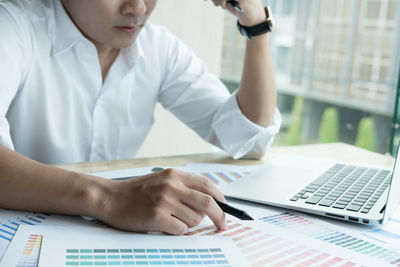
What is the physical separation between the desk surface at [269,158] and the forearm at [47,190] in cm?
27

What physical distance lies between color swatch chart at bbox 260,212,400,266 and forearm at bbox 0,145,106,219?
0.30m

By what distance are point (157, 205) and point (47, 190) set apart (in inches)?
7.2

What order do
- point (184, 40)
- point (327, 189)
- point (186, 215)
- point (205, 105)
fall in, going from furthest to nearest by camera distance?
point (184, 40), point (205, 105), point (327, 189), point (186, 215)

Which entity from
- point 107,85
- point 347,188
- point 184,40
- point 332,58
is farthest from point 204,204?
point 332,58

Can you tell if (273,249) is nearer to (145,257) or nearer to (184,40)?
(145,257)

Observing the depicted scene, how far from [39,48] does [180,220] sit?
68cm

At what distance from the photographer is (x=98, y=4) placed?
1085 mm

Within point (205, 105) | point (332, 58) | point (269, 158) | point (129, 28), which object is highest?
point (129, 28)

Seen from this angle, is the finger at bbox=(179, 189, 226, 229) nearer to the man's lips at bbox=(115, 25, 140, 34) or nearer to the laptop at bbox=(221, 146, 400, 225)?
the laptop at bbox=(221, 146, 400, 225)

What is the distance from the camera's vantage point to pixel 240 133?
1226 mm

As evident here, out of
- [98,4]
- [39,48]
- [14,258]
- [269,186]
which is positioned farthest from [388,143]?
[14,258]

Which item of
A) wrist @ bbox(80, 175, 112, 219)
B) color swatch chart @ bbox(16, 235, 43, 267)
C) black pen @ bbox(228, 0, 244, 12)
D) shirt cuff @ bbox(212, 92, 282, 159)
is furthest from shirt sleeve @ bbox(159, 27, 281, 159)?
color swatch chart @ bbox(16, 235, 43, 267)

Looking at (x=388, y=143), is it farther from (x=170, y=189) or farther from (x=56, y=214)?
(x=56, y=214)

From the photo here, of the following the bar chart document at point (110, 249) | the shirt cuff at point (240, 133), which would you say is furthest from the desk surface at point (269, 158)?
the bar chart document at point (110, 249)
